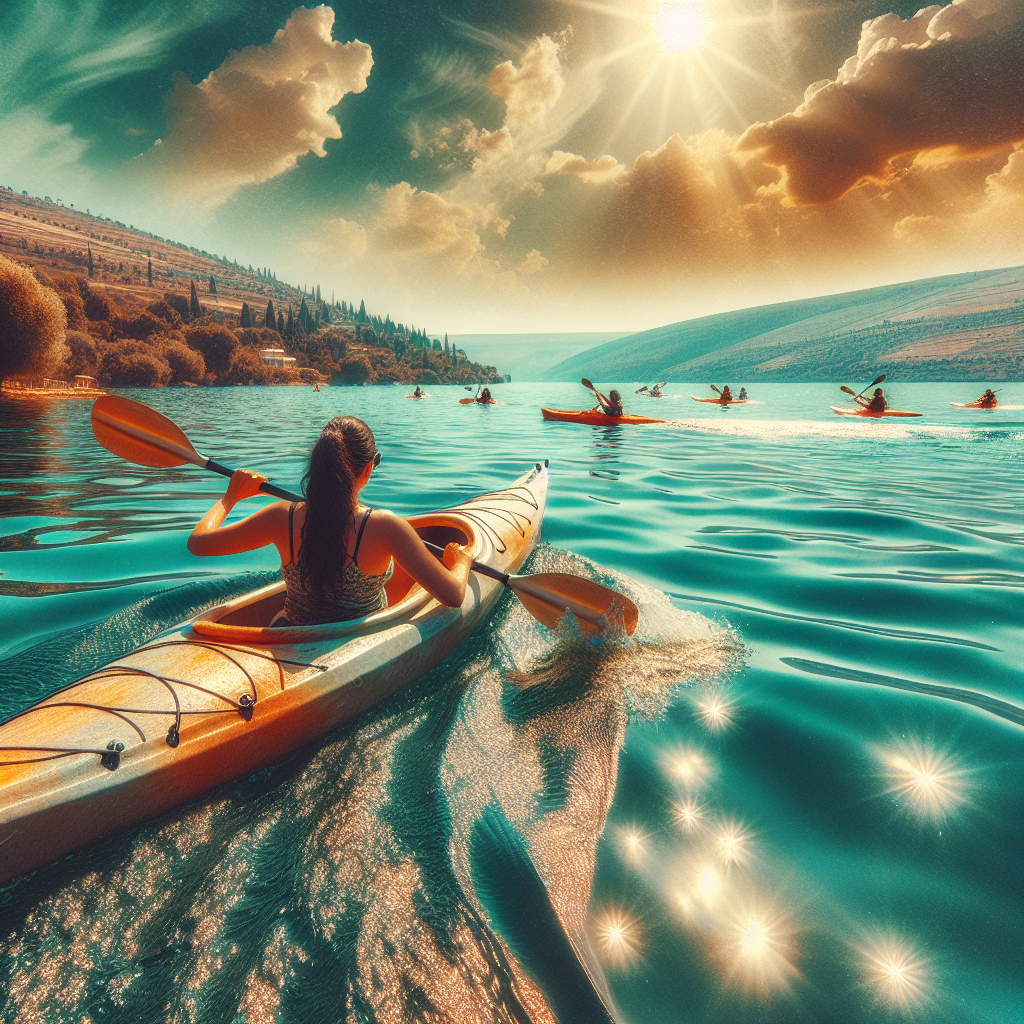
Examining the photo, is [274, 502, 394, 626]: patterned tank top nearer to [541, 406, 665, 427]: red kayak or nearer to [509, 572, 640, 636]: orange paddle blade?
[509, 572, 640, 636]: orange paddle blade

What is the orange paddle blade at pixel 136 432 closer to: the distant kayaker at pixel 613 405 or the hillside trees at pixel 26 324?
the distant kayaker at pixel 613 405

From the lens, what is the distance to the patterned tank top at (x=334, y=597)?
9.37 ft

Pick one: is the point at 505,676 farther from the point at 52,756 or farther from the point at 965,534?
the point at 965,534

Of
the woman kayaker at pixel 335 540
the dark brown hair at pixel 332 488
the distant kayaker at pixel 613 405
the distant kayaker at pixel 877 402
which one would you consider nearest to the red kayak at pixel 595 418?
the distant kayaker at pixel 613 405

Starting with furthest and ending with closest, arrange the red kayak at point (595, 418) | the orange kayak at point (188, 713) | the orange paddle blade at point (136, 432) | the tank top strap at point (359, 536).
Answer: the red kayak at point (595, 418) → the orange paddle blade at point (136, 432) → the tank top strap at point (359, 536) → the orange kayak at point (188, 713)

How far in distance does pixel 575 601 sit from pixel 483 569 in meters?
0.70

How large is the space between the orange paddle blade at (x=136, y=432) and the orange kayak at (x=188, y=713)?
1.77 metres

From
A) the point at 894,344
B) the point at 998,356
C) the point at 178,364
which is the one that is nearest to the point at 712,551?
the point at 178,364

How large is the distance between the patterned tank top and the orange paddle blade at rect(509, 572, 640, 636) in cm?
122

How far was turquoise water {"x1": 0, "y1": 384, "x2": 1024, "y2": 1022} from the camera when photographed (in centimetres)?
161

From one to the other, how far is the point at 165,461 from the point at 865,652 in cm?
534

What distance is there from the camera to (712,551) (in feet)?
19.0

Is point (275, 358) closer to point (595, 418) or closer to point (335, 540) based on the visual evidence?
point (595, 418)

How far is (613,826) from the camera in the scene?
229 cm
